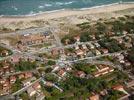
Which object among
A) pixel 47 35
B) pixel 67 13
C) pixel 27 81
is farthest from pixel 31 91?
pixel 67 13

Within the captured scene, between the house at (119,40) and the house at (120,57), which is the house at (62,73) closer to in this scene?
the house at (120,57)

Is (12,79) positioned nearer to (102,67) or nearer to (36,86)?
(36,86)

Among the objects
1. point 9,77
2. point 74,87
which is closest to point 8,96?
point 9,77

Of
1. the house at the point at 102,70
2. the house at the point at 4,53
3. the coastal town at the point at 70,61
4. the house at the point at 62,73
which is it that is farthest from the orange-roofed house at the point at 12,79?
the house at the point at 102,70

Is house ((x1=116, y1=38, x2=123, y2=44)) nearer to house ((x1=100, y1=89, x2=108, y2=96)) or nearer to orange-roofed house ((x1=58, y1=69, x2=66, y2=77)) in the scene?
orange-roofed house ((x1=58, y1=69, x2=66, y2=77))

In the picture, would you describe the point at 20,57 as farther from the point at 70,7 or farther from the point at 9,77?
the point at 70,7
